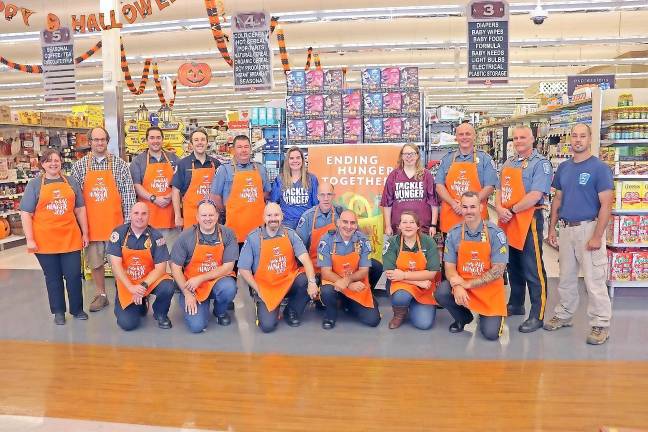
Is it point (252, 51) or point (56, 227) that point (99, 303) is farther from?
point (252, 51)

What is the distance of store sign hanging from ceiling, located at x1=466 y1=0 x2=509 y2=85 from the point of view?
27.4ft

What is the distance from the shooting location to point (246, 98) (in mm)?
23812

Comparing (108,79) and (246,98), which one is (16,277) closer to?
(108,79)

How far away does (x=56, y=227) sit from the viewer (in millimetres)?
4855

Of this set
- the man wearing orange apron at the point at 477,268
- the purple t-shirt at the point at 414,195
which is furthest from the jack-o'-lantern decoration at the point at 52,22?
the man wearing orange apron at the point at 477,268

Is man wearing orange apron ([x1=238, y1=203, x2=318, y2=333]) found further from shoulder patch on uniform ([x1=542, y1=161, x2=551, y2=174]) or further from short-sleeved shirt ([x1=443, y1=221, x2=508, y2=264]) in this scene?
shoulder patch on uniform ([x1=542, y1=161, x2=551, y2=174])

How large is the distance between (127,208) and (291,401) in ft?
9.46

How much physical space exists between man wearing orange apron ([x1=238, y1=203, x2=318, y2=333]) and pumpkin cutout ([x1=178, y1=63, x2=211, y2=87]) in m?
7.41

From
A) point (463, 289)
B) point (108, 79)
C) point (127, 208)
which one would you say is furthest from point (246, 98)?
point (463, 289)

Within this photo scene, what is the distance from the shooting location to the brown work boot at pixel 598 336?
421cm

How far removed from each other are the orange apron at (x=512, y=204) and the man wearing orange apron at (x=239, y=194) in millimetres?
2247

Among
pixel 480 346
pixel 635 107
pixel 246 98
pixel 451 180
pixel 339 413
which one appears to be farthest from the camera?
pixel 246 98

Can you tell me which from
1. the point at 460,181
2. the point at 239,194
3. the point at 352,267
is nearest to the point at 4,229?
the point at 239,194

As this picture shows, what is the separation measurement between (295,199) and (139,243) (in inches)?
57.6
